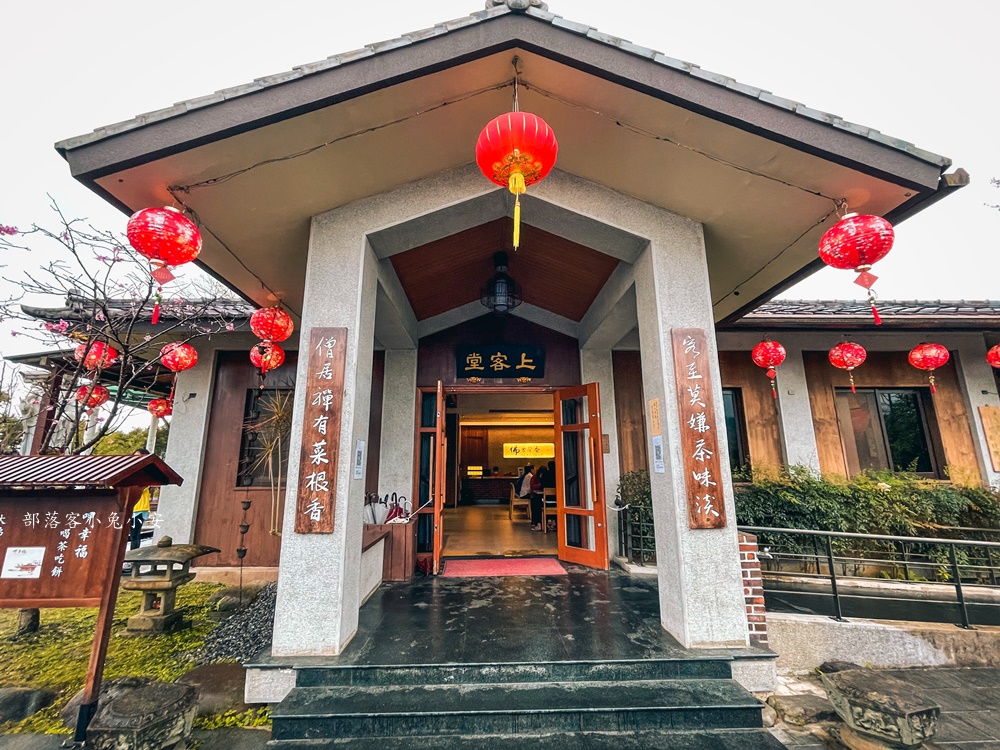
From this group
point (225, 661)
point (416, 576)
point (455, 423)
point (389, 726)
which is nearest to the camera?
point (389, 726)

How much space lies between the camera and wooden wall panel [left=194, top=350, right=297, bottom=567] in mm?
6176

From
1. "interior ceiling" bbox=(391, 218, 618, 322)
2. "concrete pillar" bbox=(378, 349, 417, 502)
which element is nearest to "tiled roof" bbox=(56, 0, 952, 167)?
"interior ceiling" bbox=(391, 218, 618, 322)

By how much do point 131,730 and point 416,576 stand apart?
3.12 metres

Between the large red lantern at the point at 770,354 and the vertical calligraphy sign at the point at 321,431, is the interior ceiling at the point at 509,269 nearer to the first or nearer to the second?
the vertical calligraphy sign at the point at 321,431

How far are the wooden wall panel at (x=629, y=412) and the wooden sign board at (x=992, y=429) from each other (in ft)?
17.4

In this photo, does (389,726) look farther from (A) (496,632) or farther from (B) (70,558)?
(B) (70,558)

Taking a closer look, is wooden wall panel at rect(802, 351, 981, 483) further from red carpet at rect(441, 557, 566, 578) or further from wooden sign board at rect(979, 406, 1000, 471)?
red carpet at rect(441, 557, 566, 578)

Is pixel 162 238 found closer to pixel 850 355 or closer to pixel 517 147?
pixel 517 147

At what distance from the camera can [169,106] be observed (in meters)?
2.68

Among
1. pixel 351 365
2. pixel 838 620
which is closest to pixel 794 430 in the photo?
pixel 838 620

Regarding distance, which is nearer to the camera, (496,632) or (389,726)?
(389,726)

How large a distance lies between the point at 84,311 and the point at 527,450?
1261 centimetres

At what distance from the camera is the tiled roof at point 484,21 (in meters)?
2.67

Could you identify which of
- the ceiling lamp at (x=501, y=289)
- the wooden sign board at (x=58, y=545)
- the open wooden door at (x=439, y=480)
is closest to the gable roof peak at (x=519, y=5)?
the ceiling lamp at (x=501, y=289)
